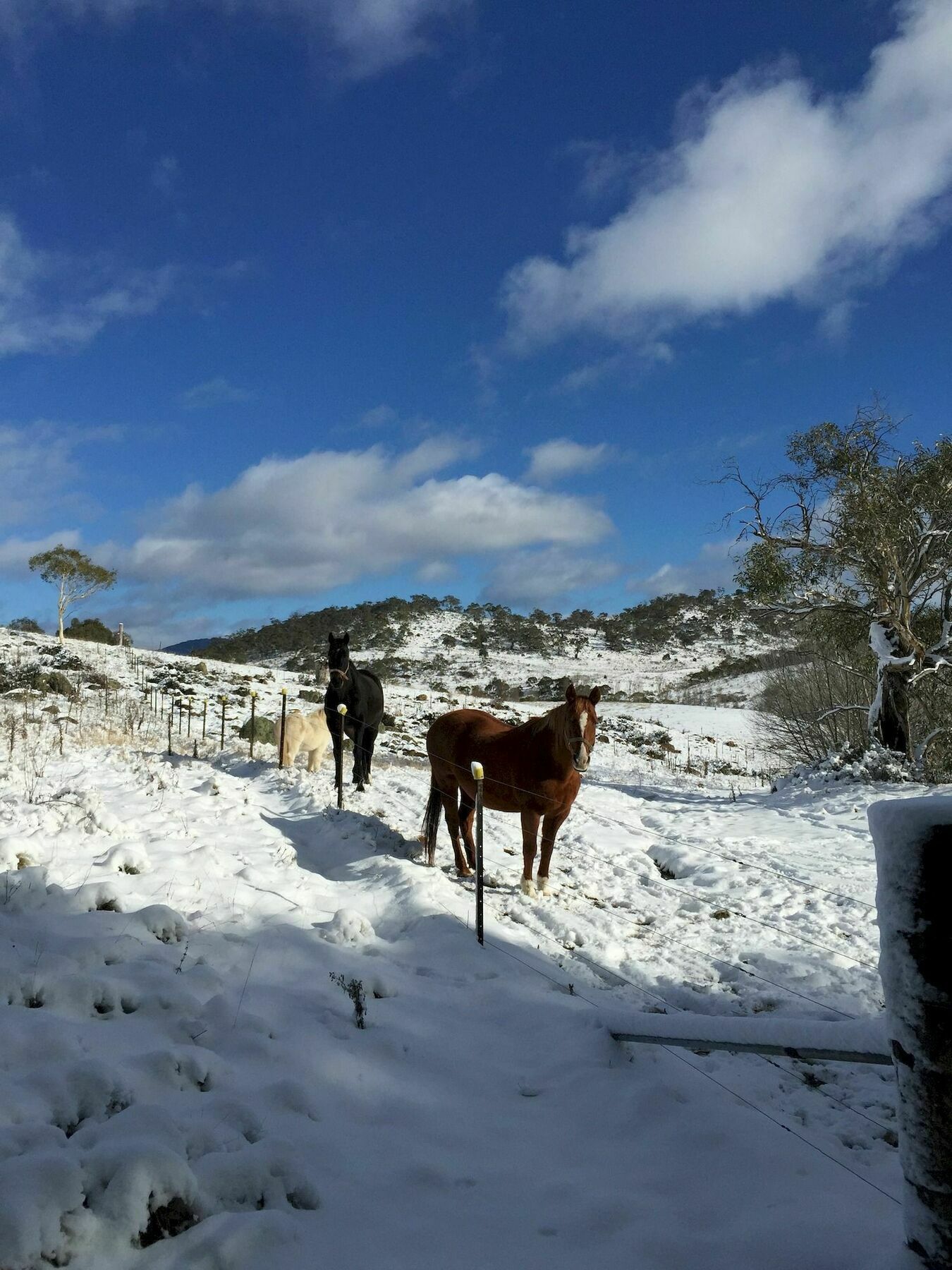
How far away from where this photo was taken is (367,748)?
11.6 meters

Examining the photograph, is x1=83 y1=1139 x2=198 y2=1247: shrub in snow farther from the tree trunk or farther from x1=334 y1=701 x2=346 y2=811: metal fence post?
the tree trunk

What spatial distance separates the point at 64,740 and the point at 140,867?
9.15 m

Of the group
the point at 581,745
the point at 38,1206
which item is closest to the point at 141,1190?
the point at 38,1206

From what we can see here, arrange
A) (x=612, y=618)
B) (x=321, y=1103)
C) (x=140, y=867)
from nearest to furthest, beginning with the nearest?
(x=321, y=1103)
(x=140, y=867)
(x=612, y=618)

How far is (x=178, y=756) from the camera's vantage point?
12.9 metres

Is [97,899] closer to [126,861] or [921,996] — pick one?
[126,861]

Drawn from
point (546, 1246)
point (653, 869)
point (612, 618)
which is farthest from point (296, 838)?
point (612, 618)

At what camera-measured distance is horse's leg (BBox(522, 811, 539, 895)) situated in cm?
656

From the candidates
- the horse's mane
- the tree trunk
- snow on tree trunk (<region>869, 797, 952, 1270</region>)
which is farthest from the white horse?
snow on tree trunk (<region>869, 797, 952, 1270</region>)

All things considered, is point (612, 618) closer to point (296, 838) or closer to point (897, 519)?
point (897, 519)

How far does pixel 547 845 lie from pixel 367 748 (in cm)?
555

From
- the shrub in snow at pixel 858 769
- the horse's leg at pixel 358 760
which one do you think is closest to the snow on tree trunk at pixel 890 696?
the shrub in snow at pixel 858 769

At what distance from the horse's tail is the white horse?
5.21 m

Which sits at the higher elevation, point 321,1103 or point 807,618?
point 807,618
